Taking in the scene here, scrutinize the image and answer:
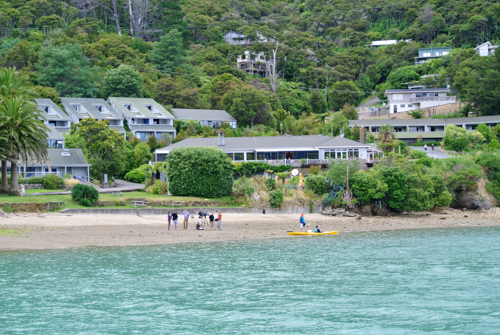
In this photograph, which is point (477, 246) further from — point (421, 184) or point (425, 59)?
point (425, 59)

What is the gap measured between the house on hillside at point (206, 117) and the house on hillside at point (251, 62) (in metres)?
43.4

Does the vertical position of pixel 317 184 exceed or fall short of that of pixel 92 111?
it falls short

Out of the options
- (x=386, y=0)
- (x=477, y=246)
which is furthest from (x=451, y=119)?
(x=386, y=0)

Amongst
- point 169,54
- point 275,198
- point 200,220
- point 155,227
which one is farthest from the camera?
point 169,54

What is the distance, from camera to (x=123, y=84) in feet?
304

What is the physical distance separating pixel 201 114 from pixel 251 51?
47.4m

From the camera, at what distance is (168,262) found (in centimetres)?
3152

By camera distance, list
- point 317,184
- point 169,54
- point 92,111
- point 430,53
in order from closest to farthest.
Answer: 1. point 317,184
2. point 92,111
3. point 169,54
4. point 430,53

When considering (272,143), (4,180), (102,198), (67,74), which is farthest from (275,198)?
(67,74)

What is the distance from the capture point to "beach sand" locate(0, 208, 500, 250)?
35312mm

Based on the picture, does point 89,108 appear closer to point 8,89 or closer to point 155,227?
point 8,89

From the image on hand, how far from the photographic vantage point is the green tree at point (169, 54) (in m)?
114

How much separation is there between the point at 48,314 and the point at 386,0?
17762 centimetres

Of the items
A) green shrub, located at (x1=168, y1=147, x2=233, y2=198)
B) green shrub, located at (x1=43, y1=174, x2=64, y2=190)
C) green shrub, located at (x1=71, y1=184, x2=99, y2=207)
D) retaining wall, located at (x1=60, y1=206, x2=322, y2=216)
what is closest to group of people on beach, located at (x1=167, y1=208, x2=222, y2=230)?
retaining wall, located at (x1=60, y1=206, x2=322, y2=216)
